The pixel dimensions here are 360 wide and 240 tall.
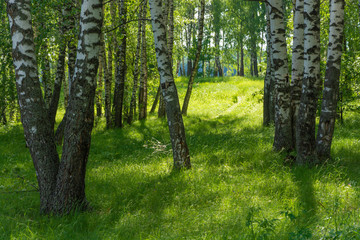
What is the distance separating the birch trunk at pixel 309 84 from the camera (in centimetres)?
670

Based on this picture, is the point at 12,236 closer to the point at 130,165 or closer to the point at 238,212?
the point at 238,212

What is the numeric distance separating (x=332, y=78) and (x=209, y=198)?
12.9 feet

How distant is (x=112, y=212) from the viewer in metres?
5.09

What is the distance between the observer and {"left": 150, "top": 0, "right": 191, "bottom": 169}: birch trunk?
702 centimetres

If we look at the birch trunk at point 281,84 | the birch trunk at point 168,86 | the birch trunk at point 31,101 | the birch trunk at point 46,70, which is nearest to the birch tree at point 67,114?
the birch trunk at point 31,101

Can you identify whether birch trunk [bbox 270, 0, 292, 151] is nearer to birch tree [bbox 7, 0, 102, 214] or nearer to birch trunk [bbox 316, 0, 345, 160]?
birch trunk [bbox 316, 0, 345, 160]

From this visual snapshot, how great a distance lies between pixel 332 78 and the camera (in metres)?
6.84

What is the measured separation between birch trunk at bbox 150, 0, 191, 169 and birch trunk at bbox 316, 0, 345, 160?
3.06 metres

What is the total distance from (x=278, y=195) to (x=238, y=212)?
96 centimetres

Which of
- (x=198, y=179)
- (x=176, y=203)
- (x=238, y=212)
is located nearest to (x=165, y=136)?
(x=198, y=179)

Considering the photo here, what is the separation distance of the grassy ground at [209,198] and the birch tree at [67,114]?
45 centimetres

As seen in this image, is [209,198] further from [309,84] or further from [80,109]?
[309,84]

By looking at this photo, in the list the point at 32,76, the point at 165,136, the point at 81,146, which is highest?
the point at 32,76

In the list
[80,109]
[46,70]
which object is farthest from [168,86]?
[46,70]
